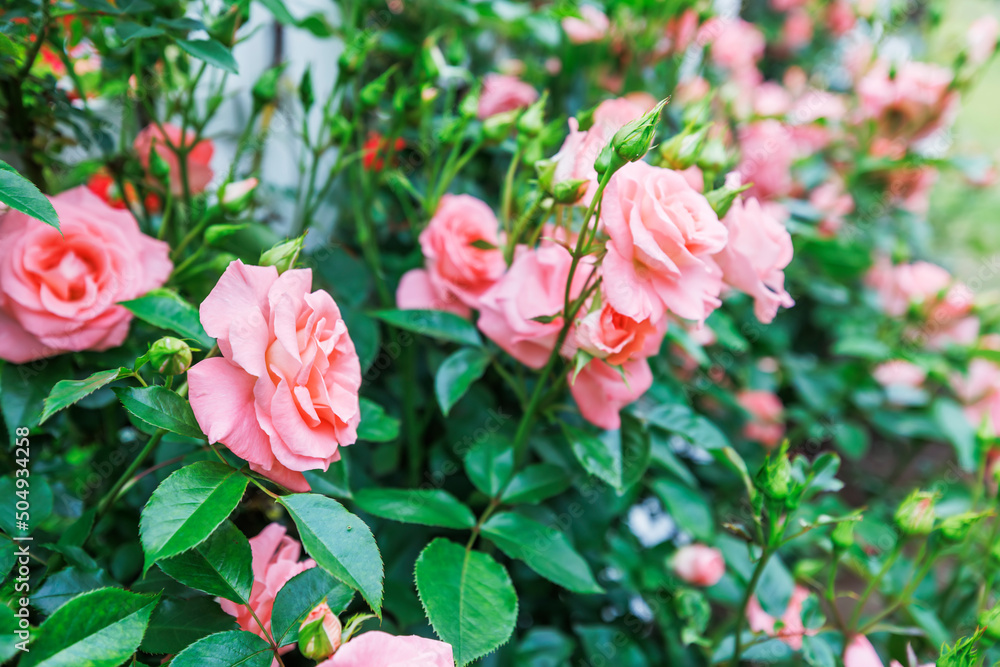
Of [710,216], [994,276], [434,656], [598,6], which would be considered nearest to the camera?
[434,656]

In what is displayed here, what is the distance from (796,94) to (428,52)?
4.64 feet

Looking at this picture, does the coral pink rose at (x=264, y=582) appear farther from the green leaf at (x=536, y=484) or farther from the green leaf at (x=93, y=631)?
the green leaf at (x=536, y=484)

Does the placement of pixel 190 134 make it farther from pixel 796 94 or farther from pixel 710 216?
pixel 796 94

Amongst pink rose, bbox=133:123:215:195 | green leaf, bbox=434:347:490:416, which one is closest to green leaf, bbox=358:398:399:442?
green leaf, bbox=434:347:490:416

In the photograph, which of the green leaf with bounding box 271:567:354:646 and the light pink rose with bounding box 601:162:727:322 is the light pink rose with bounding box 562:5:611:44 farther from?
the green leaf with bounding box 271:567:354:646

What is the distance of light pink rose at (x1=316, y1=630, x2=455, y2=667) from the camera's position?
39 cm

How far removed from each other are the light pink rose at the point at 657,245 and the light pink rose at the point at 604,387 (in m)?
0.09

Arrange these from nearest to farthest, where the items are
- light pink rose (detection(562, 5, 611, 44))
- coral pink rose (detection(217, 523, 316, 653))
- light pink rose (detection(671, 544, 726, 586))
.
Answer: coral pink rose (detection(217, 523, 316, 653)) < light pink rose (detection(671, 544, 726, 586)) < light pink rose (detection(562, 5, 611, 44))

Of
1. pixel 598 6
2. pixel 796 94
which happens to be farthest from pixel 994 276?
pixel 598 6

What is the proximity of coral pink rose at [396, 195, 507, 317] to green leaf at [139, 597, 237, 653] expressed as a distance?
355 millimetres

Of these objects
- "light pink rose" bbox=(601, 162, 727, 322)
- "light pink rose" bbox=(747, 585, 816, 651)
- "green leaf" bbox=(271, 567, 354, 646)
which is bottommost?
"light pink rose" bbox=(747, 585, 816, 651)

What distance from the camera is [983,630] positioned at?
0.56 m

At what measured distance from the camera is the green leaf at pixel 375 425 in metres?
0.57

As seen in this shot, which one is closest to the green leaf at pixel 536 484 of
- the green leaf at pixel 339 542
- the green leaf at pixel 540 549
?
the green leaf at pixel 540 549
